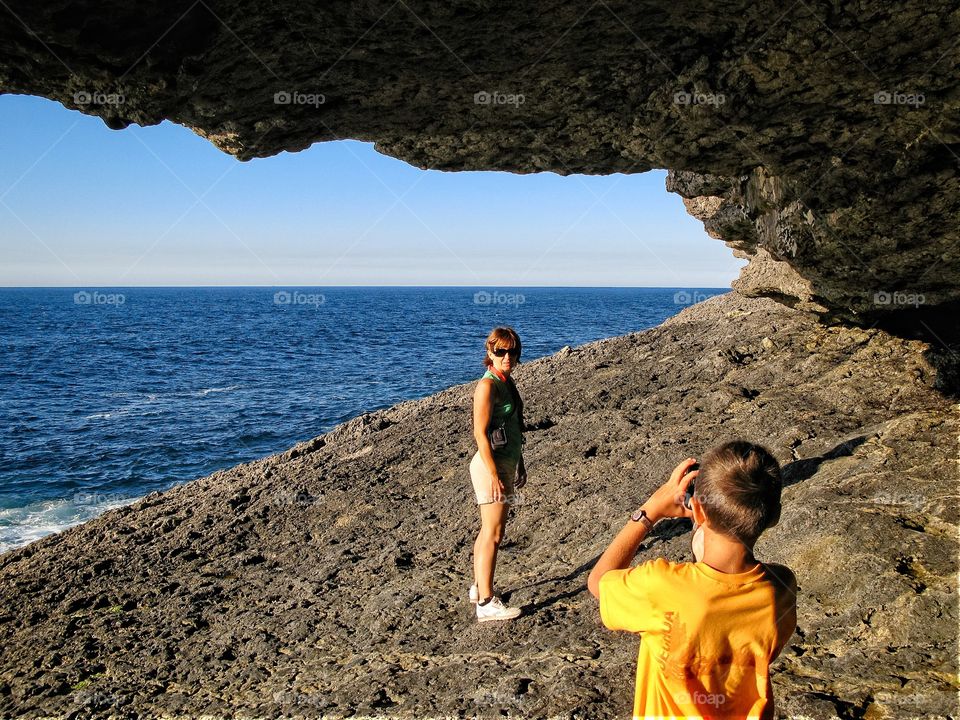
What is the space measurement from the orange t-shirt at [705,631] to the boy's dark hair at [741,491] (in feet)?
0.69

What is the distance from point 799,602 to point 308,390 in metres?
31.8

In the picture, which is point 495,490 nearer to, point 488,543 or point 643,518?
point 488,543

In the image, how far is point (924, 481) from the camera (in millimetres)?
6336

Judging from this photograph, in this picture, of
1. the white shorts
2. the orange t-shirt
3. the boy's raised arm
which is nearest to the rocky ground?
the white shorts

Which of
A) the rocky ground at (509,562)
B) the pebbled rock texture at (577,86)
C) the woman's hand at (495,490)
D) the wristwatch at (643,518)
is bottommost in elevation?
the rocky ground at (509,562)

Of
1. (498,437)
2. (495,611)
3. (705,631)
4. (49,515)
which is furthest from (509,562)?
(49,515)

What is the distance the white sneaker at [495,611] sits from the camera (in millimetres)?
6043

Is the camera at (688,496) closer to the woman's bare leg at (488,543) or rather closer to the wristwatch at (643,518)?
the wristwatch at (643,518)

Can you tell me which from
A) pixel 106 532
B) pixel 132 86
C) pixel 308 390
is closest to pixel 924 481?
pixel 132 86

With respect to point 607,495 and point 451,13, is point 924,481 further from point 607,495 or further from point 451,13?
point 451,13

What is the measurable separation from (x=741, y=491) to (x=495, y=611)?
13.5 feet

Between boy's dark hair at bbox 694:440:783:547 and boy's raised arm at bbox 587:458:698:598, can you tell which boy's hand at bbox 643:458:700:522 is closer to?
boy's raised arm at bbox 587:458:698:598

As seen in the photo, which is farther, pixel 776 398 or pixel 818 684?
pixel 776 398

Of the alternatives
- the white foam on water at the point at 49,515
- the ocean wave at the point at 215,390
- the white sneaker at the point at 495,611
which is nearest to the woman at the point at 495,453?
the white sneaker at the point at 495,611
